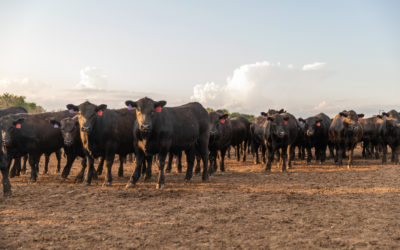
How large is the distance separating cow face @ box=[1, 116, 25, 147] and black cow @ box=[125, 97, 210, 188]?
422 cm

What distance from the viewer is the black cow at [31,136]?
1054 cm

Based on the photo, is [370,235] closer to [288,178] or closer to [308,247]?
[308,247]

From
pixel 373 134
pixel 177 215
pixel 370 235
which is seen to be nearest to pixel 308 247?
pixel 370 235

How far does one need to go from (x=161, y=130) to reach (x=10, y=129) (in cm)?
539

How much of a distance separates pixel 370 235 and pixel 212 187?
499 cm

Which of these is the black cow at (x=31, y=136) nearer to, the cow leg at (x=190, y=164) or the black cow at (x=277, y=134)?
the cow leg at (x=190, y=164)

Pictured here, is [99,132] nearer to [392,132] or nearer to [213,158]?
[213,158]

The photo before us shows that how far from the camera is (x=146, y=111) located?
348 inches

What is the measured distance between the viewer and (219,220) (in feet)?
19.5

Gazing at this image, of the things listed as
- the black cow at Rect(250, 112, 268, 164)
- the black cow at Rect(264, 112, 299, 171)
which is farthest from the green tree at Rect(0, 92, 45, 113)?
the black cow at Rect(264, 112, 299, 171)

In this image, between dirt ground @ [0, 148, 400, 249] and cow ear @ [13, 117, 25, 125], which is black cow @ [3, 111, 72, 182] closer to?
cow ear @ [13, 117, 25, 125]

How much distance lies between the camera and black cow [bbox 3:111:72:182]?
1054cm

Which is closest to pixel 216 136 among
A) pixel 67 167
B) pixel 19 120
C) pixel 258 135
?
pixel 258 135

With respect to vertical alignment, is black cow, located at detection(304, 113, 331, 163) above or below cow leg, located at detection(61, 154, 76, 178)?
above
